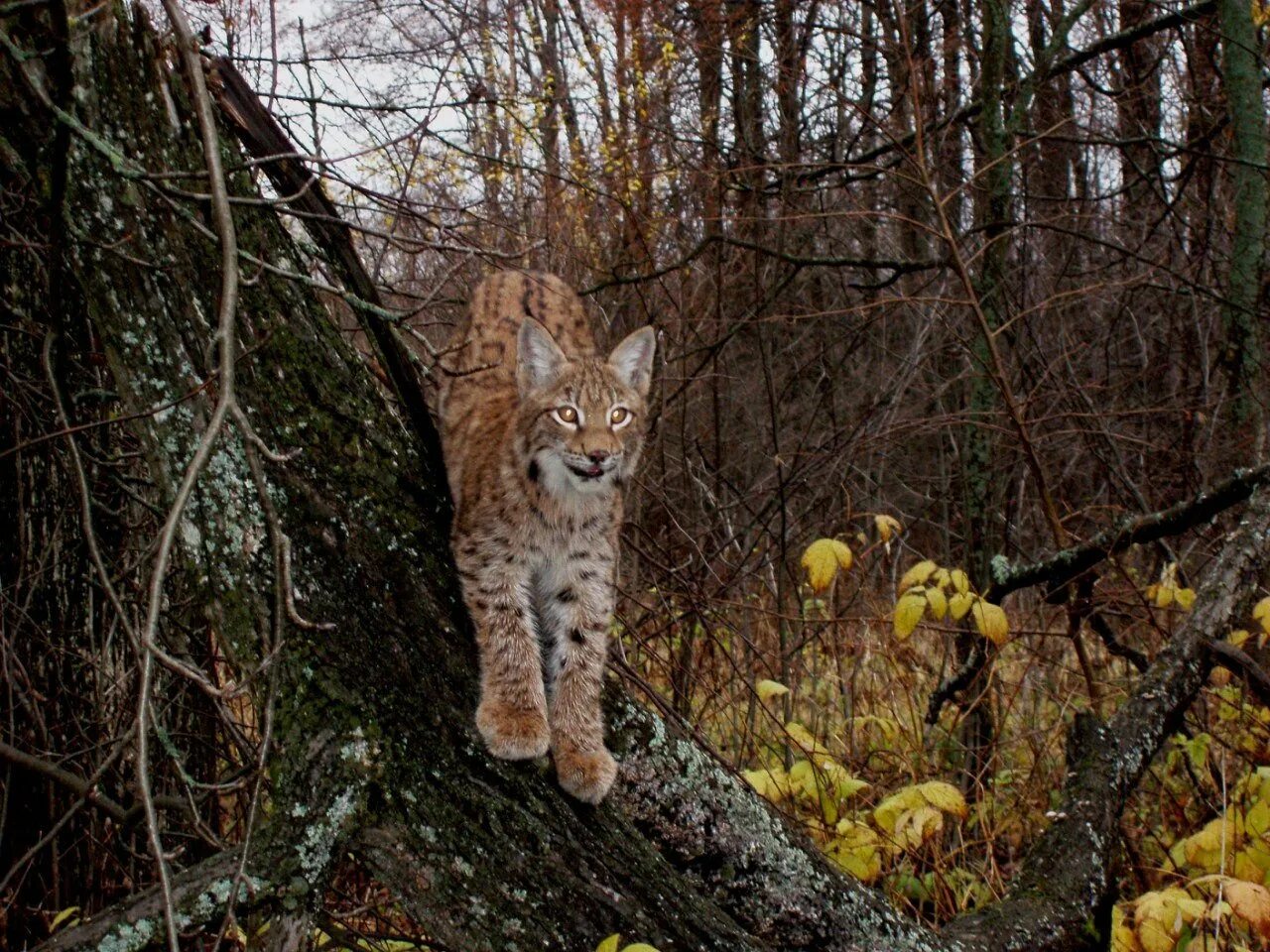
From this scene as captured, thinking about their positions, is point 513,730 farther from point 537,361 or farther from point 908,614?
point 908,614

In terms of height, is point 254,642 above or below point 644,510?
above

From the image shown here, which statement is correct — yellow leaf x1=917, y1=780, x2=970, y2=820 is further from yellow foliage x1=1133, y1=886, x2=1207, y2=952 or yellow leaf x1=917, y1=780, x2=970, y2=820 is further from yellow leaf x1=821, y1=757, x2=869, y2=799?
yellow foliage x1=1133, y1=886, x2=1207, y2=952

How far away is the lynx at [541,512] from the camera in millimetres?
2844

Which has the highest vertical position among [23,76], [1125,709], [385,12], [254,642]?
[385,12]

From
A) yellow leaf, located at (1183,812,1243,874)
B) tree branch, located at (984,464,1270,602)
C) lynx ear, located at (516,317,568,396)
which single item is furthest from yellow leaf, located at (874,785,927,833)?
lynx ear, located at (516,317,568,396)

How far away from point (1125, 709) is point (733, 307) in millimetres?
5560

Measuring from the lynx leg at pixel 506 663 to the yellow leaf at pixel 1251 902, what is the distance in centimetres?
184

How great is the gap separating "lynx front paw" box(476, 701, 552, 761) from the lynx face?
90cm

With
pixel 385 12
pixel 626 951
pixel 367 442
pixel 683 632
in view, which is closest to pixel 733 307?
pixel 683 632

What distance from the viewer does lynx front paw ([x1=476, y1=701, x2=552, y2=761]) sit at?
253 cm

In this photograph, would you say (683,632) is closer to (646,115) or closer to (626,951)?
Answer: (626,951)

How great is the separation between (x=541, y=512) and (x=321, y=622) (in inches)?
52.1

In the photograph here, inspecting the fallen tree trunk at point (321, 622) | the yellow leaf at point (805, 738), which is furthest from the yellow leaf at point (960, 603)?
Answer: the fallen tree trunk at point (321, 622)

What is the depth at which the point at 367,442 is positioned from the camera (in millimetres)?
2572
